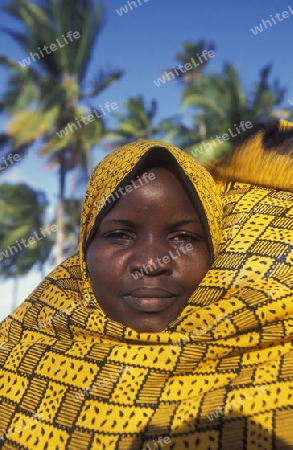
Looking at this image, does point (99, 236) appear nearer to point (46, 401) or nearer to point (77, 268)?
point (77, 268)

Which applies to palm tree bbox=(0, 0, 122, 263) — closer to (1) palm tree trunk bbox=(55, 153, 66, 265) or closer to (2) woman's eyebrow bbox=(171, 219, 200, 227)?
(1) palm tree trunk bbox=(55, 153, 66, 265)

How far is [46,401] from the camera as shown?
1.81 metres

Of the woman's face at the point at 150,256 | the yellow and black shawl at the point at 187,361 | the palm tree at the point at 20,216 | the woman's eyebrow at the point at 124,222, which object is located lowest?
the palm tree at the point at 20,216

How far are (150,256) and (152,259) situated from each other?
0.01 meters

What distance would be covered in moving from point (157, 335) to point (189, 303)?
167 millimetres

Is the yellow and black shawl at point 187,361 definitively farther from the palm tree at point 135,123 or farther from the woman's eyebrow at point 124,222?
the palm tree at point 135,123

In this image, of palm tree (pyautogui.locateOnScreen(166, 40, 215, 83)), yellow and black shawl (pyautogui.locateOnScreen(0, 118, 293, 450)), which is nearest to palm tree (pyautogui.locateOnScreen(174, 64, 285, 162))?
palm tree (pyautogui.locateOnScreen(166, 40, 215, 83))

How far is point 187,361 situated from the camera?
5.47 feet

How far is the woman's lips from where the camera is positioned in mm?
1824

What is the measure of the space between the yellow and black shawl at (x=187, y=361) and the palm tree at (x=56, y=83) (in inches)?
557

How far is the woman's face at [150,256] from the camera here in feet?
6.01

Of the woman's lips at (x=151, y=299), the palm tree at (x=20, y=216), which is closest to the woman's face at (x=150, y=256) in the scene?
the woman's lips at (x=151, y=299)

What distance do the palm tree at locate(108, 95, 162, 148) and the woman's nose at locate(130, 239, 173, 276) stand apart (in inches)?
851

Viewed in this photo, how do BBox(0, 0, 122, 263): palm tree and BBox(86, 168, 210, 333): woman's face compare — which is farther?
BBox(0, 0, 122, 263): palm tree
